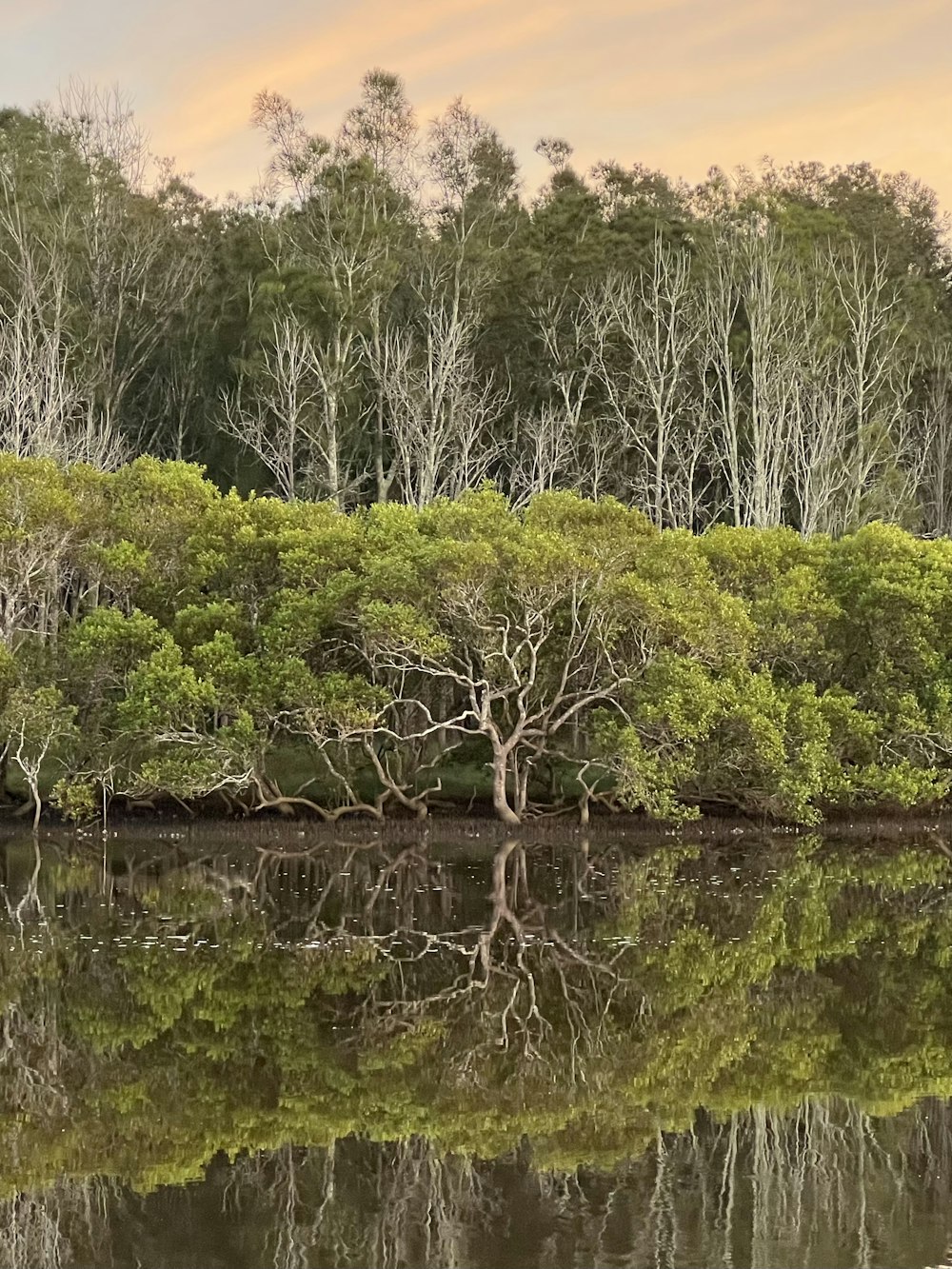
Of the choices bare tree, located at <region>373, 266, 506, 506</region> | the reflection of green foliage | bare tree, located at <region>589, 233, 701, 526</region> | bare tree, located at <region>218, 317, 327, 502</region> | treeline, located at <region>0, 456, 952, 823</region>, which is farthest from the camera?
bare tree, located at <region>589, 233, 701, 526</region>

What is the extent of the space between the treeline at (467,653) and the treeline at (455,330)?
36.5 ft

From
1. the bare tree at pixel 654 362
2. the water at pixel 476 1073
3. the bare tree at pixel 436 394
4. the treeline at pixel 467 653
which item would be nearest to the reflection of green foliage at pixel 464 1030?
the water at pixel 476 1073

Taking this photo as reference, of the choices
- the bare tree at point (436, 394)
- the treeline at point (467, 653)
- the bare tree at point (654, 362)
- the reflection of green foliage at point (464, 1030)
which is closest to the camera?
the reflection of green foliage at point (464, 1030)

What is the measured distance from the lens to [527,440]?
49781mm

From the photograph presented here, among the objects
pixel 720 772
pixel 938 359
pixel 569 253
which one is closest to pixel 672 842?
pixel 720 772

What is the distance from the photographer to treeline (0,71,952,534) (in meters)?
46.3

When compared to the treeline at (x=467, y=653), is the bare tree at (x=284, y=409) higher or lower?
higher

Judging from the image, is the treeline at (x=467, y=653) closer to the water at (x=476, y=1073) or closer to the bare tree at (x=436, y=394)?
the water at (x=476, y=1073)

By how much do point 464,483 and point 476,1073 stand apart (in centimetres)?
3470

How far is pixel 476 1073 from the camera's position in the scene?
13.4 m

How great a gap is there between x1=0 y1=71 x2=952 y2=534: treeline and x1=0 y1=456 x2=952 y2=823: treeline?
438 inches

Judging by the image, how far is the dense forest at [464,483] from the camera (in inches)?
1196

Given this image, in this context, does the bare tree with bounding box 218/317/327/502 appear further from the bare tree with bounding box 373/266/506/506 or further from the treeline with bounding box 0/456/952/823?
the treeline with bounding box 0/456/952/823

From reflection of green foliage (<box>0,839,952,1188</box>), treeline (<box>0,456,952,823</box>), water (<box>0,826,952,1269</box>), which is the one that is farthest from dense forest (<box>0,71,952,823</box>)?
reflection of green foliage (<box>0,839,952,1188</box>)
